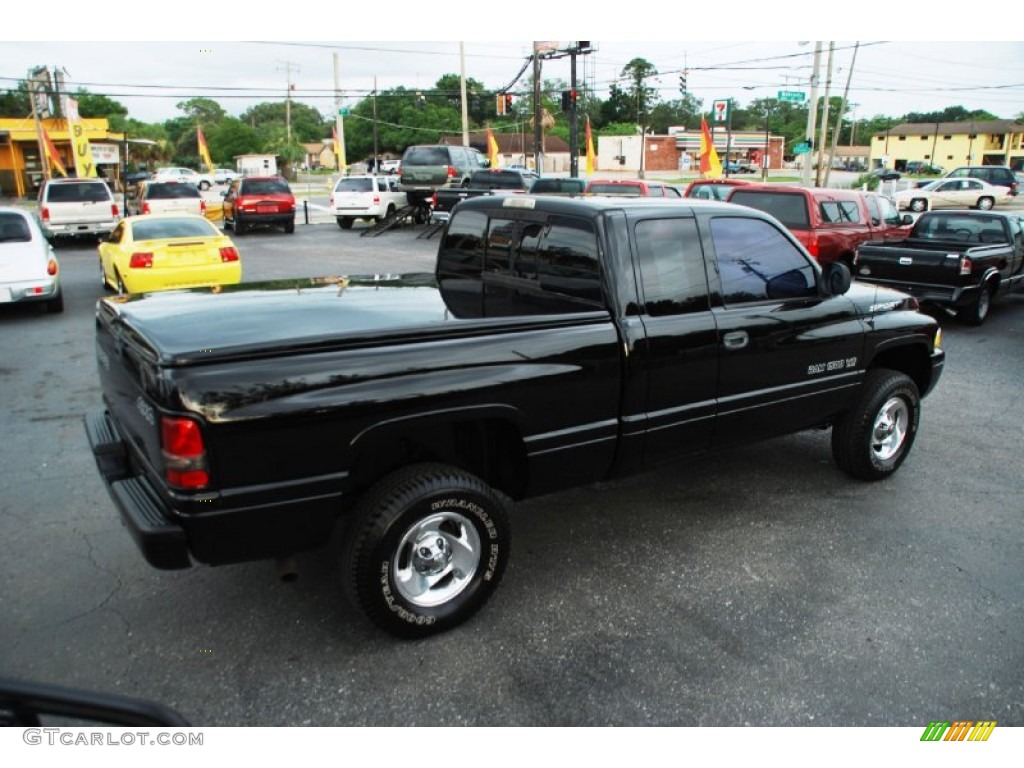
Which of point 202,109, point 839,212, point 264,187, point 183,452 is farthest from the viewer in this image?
point 202,109

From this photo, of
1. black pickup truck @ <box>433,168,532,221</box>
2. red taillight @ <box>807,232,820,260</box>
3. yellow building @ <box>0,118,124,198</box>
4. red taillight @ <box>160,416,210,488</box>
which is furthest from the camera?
yellow building @ <box>0,118,124,198</box>

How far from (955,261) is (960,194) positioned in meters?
29.2

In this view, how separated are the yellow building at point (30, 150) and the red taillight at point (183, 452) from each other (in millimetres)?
47942

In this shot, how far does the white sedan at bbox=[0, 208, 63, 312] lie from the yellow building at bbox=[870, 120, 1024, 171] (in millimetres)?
86368

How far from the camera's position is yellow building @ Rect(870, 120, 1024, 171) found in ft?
279

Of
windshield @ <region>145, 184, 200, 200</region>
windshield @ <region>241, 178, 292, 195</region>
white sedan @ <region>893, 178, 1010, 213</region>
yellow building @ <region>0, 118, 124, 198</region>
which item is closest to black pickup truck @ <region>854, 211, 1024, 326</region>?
windshield @ <region>145, 184, 200, 200</region>

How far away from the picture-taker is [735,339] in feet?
13.3

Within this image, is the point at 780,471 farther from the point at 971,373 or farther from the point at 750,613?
the point at 971,373

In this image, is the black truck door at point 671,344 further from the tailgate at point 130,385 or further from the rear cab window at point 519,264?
the tailgate at point 130,385

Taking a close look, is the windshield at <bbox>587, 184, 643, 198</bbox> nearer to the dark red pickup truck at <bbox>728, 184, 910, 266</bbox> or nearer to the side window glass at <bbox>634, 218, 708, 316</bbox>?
the dark red pickup truck at <bbox>728, 184, 910, 266</bbox>

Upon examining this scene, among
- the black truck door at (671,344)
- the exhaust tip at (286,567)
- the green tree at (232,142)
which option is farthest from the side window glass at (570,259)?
the green tree at (232,142)

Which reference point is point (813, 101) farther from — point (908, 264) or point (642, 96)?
point (642, 96)

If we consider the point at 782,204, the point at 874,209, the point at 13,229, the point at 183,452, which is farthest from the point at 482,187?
the point at 183,452

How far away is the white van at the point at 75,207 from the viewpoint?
18562mm
